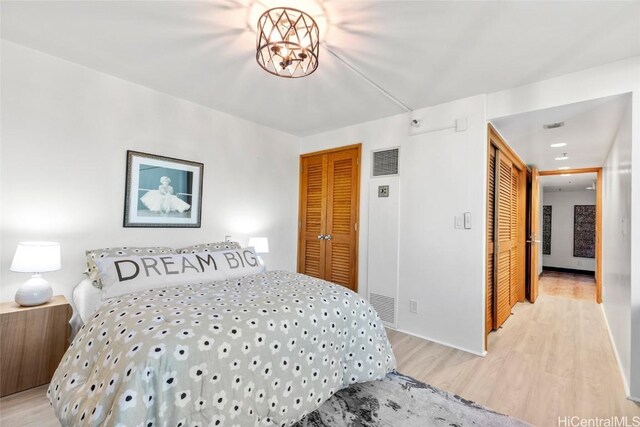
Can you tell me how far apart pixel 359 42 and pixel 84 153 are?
2.38 meters

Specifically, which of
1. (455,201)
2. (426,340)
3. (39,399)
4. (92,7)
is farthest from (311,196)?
(39,399)

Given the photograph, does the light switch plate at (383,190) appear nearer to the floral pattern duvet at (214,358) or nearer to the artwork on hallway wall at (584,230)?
the floral pattern duvet at (214,358)

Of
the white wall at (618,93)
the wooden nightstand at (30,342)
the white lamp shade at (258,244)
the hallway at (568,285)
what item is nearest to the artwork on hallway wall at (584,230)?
the hallway at (568,285)

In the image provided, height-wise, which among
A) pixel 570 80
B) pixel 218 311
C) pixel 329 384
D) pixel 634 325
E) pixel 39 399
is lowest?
pixel 39 399

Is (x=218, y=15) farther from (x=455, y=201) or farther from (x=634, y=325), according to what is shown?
(x=634, y=325)

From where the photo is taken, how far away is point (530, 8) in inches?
65.1

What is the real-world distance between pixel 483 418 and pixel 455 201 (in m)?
1.76

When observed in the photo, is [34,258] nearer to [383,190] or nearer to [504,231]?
[383,190]

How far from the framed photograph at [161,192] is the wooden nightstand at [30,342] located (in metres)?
0.89

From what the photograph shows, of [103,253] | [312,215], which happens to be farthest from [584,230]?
[103,253]

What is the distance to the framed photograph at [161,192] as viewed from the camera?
2717mm

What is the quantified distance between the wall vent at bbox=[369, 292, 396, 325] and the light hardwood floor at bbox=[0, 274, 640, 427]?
148 mm

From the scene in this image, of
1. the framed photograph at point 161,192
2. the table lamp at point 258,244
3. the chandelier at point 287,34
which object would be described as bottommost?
the table lamp at point 258,244

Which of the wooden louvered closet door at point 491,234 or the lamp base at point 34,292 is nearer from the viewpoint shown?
the lamp base at point 34,292
